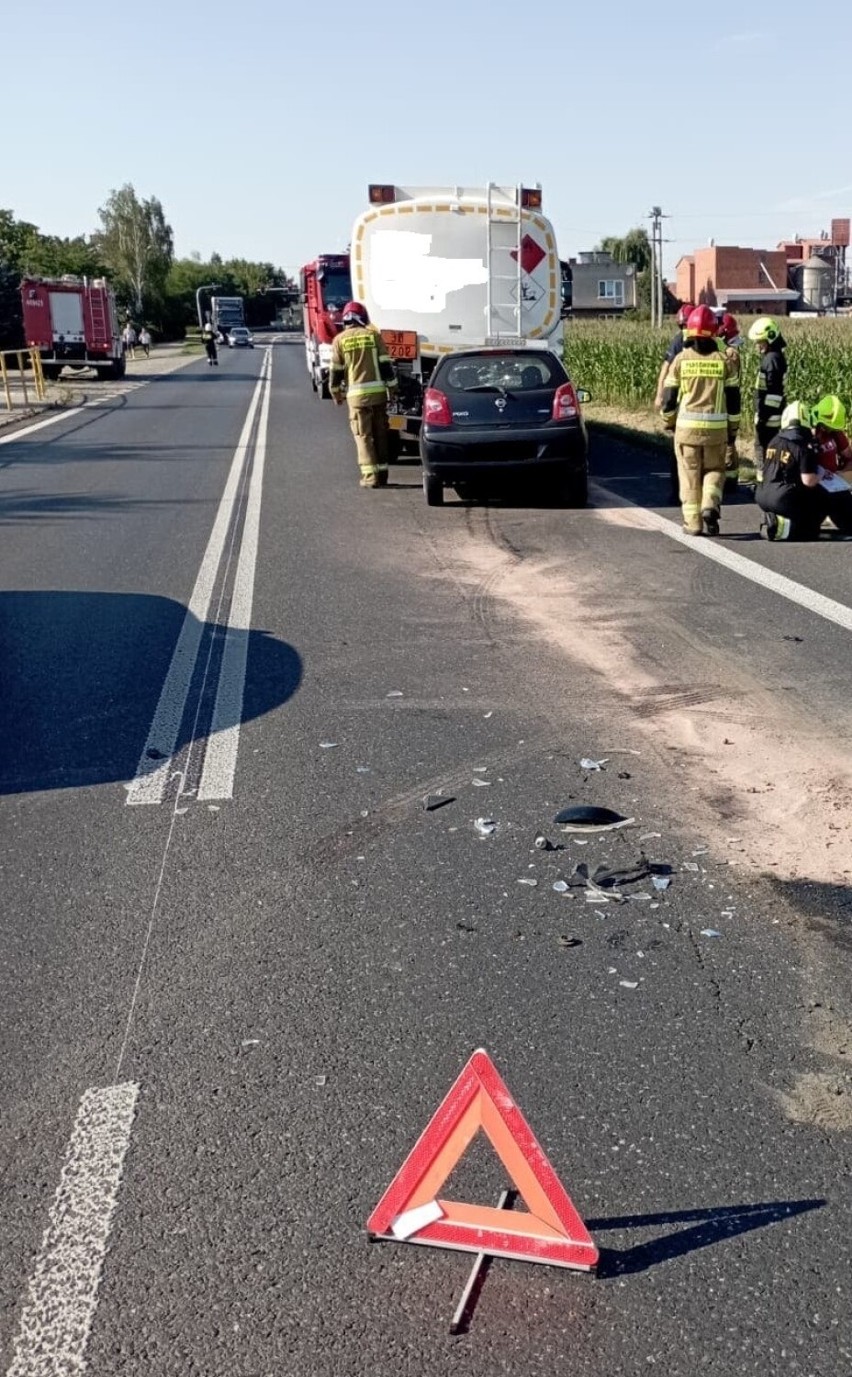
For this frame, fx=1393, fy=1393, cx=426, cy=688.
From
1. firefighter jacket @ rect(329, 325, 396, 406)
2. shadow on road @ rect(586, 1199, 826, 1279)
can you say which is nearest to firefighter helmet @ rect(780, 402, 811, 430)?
firefighter jacket @ rect(329, 325, 396, 406)

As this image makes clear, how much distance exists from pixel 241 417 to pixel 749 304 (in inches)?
3533

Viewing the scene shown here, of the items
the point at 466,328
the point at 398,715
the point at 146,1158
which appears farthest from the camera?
the point at 466,328

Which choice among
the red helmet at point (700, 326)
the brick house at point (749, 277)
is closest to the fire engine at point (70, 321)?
the red helmet at point (700, 326)

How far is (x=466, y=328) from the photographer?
58.4ft

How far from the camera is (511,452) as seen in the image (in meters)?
13.1

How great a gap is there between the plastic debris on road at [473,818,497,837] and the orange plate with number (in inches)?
513

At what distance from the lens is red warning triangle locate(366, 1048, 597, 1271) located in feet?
8.98

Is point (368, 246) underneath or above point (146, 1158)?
above

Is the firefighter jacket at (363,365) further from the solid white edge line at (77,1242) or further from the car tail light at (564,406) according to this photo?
the solid white edge line at (77,1242)

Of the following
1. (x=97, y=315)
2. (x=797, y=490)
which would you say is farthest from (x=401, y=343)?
(x=97, y=315)

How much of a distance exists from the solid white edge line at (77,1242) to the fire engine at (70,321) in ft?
139

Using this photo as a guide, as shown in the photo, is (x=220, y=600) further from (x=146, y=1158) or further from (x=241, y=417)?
(x=241, y=417)

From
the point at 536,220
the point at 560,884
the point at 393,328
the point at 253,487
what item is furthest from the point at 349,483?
the point at 560,884

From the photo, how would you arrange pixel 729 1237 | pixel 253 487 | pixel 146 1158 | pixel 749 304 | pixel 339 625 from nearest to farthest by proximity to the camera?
1. pixel 729 1237
2. pixel 146 1158
3. pixel 339 625
4. pixel 253 487
5. pixel 749 304
